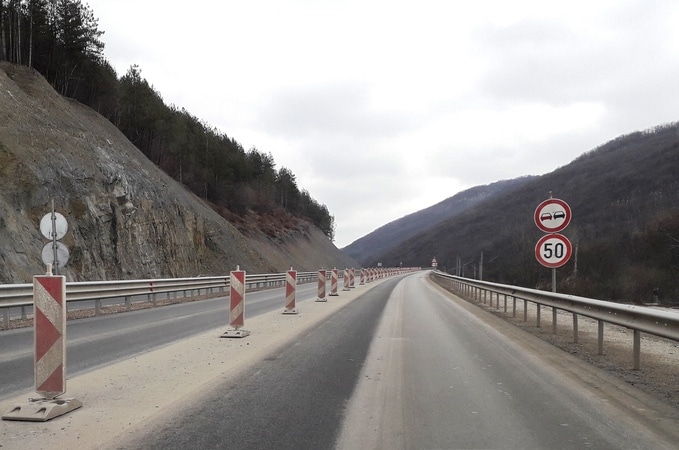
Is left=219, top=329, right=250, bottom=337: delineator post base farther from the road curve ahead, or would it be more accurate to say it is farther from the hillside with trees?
the hillside with trees

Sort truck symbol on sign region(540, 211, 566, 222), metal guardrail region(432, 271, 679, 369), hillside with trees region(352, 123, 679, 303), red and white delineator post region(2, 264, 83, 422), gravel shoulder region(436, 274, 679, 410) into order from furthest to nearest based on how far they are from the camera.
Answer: hillside with trees region(352, 123, 679, 303) < truck symbol on sign region(540, 211, 566, 222) < gravel shoulder region(436, 274, 679, 410) < metal guardrail region(432, 271, 679, 369) < red and white delineator post region(2, 264, 83, 422)

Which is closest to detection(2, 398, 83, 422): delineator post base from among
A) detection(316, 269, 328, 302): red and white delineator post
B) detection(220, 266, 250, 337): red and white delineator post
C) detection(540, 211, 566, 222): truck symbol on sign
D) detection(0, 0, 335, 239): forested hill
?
detection(220, 266, 250, 337): red and white delineator post

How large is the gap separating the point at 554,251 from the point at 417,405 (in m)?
6.76

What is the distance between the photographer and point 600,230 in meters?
93.8

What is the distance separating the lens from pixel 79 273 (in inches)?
1047

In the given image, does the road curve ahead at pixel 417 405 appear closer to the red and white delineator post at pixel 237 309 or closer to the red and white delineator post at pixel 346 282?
the red and white delineator post at pixel 237 309

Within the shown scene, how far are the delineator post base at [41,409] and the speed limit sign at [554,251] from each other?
884 centimetres

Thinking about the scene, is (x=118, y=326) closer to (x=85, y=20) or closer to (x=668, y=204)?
(x=85, y=20)

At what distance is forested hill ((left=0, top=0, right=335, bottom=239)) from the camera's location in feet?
133

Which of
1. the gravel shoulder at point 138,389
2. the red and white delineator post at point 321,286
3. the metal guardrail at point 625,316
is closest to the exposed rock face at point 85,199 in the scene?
the red and white delineator post at point 321,286

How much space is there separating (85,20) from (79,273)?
26073 millimetres

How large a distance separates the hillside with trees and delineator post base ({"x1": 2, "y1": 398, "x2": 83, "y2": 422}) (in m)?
39.9

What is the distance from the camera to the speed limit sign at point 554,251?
35.9ft

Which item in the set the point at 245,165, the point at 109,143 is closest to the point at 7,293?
the point at 109,143
